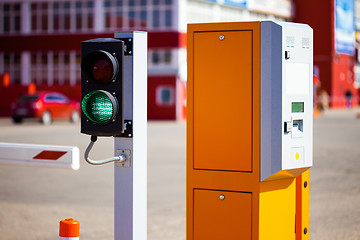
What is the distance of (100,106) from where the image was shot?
4559mm

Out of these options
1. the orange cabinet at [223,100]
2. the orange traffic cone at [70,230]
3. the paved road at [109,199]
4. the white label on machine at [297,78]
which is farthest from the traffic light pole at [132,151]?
the paved road at [109,199]

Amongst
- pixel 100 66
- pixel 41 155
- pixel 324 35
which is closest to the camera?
pixel 100 66

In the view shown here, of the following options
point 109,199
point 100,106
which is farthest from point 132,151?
point 109,199

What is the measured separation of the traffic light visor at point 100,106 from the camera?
4.50 meters

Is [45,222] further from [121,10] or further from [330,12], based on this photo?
[330,12]

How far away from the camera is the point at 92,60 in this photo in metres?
4.60

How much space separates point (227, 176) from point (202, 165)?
0.71ft

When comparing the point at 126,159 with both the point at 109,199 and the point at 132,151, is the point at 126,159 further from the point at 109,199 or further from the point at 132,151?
the point at 109,199

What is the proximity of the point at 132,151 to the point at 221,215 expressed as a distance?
3.21 ft

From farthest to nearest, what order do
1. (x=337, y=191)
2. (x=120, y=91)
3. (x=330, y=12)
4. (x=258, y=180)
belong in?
(x=330, y=12) < (x=337, y=191) < (x=258, y=180) < (x=120, y=91)

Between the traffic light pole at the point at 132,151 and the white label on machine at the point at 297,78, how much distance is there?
3.67 feet

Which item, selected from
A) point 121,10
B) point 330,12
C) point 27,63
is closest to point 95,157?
point 121,10

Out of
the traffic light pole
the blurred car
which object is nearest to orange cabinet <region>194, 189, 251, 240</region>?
the traffic light pole

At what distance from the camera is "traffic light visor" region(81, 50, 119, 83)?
453cm
